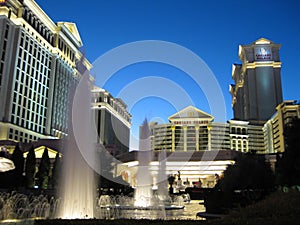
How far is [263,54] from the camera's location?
115375 millimetres

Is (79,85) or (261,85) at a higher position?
(261,85)

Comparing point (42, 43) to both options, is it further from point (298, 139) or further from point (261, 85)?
point (261, 85)

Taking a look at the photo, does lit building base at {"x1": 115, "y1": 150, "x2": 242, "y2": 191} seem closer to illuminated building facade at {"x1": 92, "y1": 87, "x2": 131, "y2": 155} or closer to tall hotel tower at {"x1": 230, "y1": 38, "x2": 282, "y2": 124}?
illuminated building facade at {"x1": 92, "y1": 87, "x2": 131, "y2": 155}

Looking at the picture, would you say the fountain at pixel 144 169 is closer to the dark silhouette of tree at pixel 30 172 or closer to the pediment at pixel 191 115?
the dark silhouette of tree at pixel 30 172

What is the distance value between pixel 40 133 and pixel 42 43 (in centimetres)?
1998

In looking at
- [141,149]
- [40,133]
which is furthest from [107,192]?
[40,133]

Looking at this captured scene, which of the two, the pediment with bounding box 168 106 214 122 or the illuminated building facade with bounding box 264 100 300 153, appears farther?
the pediment with bounding box 168 106 214 122

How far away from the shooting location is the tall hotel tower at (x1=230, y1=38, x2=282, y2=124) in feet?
359

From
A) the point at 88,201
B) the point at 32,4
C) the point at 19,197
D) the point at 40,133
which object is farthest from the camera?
the point at 40,133

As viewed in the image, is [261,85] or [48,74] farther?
[261,85]

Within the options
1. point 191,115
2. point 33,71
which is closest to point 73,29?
point 33,71

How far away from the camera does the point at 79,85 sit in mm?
13453

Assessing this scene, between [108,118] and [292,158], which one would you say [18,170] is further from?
[108,118]

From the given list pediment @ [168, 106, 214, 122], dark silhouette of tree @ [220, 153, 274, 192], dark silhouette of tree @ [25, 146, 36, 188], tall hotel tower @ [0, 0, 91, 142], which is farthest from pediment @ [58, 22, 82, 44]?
dark silhouette of tree @ [220, 153, 274, 192]
